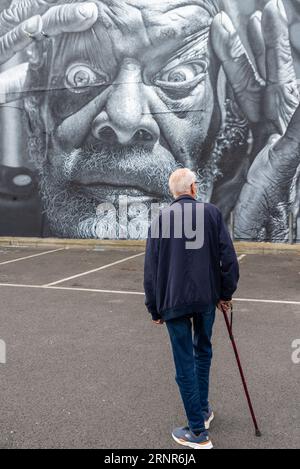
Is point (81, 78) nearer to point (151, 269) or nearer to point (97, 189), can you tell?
point (97, 189)

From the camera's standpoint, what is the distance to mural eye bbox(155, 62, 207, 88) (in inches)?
545

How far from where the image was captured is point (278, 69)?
13.2 meters

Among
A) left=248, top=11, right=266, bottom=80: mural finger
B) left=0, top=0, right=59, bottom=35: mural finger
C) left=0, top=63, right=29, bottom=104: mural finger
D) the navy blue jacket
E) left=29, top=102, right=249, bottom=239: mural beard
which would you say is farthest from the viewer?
left=0, top=63, right=29, bottom=104: mural finger

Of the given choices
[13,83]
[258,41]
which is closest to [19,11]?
[13,83]

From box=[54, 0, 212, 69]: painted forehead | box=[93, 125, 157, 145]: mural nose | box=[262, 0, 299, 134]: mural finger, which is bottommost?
box=[93, 125, 157, 145]: mural nose

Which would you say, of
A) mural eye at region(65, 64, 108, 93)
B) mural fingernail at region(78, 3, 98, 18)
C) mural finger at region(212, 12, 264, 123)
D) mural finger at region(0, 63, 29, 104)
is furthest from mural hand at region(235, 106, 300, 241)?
mural finger at region(0, 63, 29, 104)

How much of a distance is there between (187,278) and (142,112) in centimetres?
1190

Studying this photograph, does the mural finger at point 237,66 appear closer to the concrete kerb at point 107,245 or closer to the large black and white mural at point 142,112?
the large black and white mural at point 142,112

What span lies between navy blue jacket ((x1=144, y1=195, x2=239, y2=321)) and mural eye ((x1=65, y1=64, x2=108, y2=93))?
1257 cm

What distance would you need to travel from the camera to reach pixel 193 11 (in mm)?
13812

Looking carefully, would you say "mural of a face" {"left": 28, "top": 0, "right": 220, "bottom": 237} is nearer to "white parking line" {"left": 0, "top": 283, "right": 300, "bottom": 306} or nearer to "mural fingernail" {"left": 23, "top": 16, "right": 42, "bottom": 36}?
"mural fingernail" {"left": 23, "top": 16, "right": 42, "bottom": 36}

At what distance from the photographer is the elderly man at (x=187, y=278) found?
3035mm

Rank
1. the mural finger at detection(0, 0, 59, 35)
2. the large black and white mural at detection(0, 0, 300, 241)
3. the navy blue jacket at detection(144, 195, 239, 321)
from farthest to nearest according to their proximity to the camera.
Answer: the mural finger at detection(0, 0, 59, 35), the large black and white mural at detection(0, 0, 300, 241), the navy blue jacket at detection(144, 195, 239, 321)
